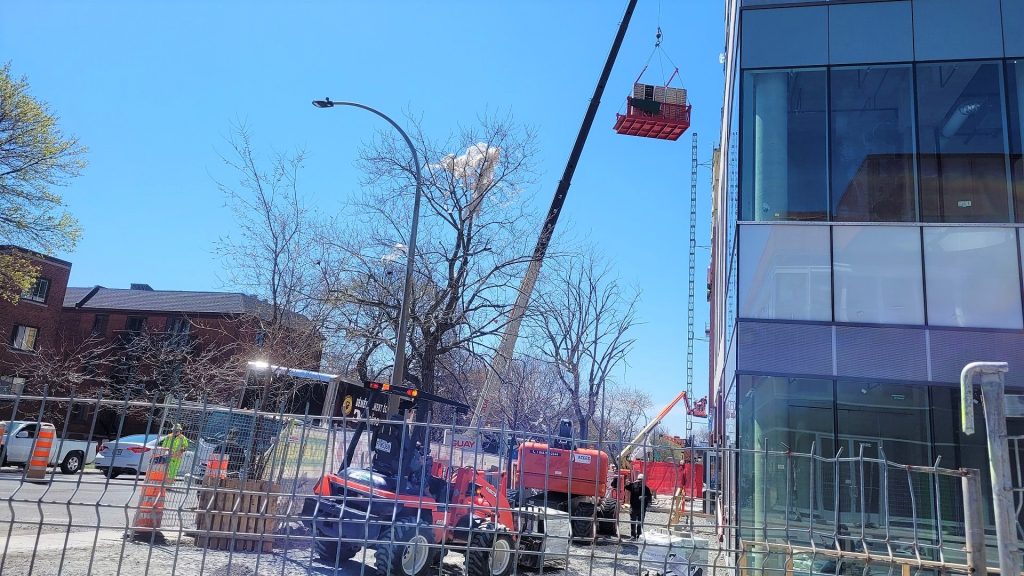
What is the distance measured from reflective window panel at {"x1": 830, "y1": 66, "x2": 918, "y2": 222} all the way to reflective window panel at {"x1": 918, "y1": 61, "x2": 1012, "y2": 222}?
26cm

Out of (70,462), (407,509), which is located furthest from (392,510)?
(70,462)

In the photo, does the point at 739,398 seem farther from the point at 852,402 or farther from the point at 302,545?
the point at 302,545

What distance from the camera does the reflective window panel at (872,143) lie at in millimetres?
11906

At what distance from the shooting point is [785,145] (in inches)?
494

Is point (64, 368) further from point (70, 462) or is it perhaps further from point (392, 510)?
point (392, 510)

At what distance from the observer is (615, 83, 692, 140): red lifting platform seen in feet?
86.1

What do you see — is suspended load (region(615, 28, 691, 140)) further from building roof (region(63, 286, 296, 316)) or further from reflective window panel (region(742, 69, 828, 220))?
building roof (region(63, 286, 296, 316))

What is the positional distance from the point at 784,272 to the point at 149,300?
151 ft

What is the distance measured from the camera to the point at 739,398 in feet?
39.4

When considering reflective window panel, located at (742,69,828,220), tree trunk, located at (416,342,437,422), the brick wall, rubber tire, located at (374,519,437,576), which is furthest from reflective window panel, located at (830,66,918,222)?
the brick wall

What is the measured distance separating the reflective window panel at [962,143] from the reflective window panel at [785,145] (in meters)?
1.58

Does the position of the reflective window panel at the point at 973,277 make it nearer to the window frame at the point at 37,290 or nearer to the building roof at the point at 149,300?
the building roof at the point at 149,300

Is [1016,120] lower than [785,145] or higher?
higher

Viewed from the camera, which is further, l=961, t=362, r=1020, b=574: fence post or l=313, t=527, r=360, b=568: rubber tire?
l=313, t=527, r=360, b=568: rubber tire
